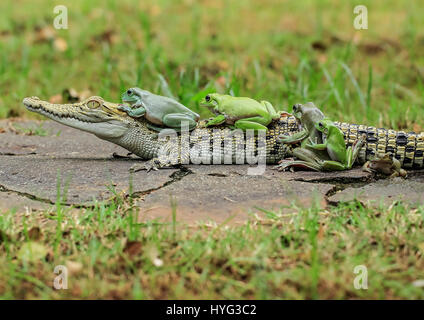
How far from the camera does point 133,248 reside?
2881 mm

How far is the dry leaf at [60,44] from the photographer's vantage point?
8.19 m

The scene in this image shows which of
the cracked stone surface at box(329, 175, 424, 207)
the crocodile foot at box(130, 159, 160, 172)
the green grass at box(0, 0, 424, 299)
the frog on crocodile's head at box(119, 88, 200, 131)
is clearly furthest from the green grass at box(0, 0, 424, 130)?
the cracked stone surface at box(329, 175, 424, 207)

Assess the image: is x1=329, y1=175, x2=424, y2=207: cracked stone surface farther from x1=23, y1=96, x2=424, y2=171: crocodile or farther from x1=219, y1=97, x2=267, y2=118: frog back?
x1=219, y1=97, x2=267, y2=118: frog back

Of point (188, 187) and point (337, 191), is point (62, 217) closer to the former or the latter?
point (188, 187)

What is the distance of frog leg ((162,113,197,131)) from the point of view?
14.2 feet

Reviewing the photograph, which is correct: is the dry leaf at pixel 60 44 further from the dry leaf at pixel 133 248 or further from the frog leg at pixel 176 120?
the dry leaf at pixel 133 248

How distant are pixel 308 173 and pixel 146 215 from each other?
127cm

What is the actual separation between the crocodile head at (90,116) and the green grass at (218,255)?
3.85 feet

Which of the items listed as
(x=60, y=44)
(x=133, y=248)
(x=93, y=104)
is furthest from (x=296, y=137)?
(x=60, y=44)

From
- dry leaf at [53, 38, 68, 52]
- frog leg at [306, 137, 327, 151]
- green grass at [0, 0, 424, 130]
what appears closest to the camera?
frog leg at [306, 137, 327, 151]

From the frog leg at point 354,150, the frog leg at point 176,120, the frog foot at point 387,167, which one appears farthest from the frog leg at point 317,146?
the frog leg at point 176,120

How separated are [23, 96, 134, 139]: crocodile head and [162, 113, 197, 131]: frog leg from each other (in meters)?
0.28
